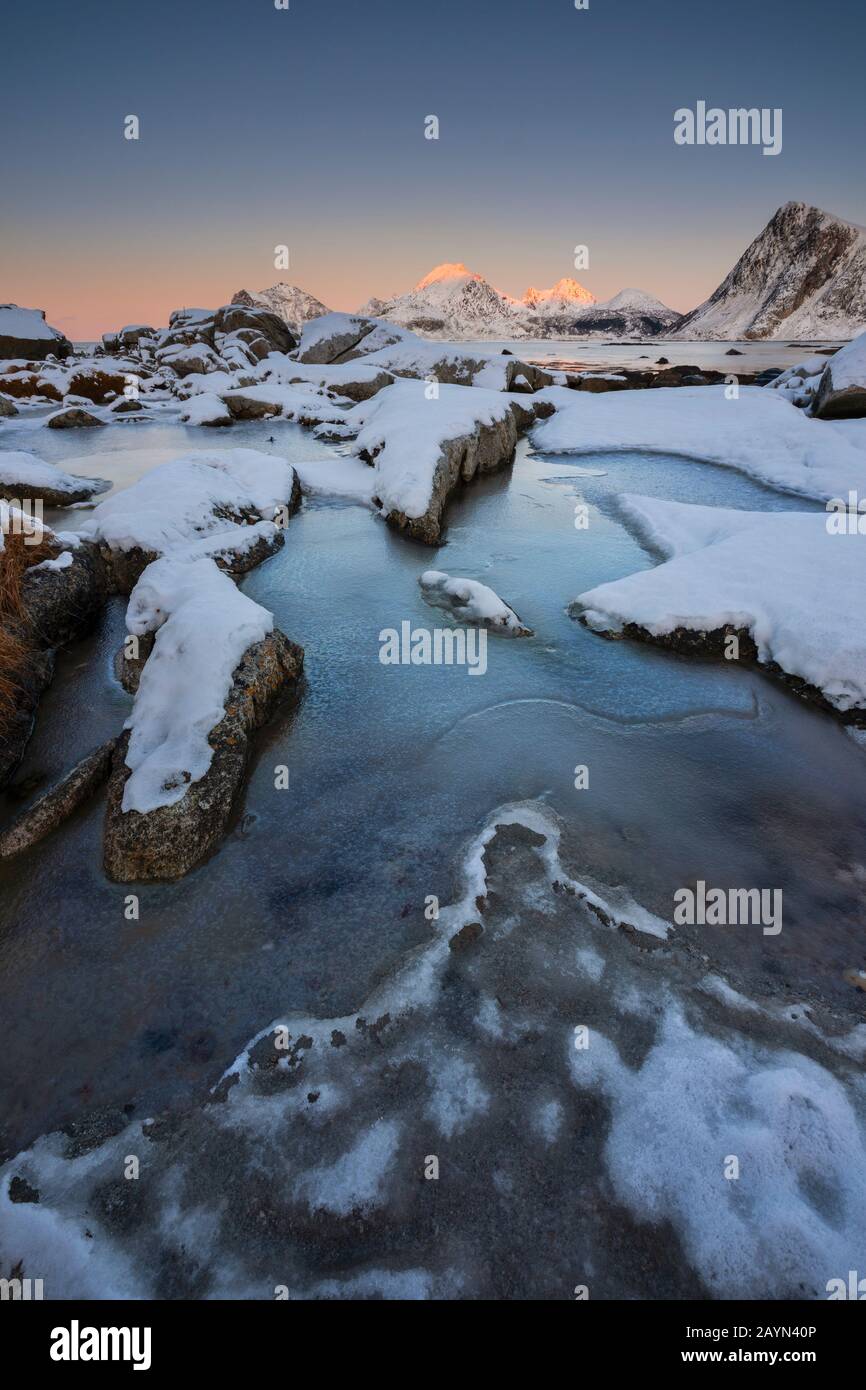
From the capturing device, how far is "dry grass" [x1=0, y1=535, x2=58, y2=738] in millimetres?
6266

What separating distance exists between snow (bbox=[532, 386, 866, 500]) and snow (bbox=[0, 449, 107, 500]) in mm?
14422

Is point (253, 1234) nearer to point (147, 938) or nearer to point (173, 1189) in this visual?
point (173, 1189)

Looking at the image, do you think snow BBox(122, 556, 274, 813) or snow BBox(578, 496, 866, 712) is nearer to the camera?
snow BBox(122, 556, 274, 813)

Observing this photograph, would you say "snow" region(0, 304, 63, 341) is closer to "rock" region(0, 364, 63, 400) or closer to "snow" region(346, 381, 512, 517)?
"rock" region(0, 364, 63, 400)

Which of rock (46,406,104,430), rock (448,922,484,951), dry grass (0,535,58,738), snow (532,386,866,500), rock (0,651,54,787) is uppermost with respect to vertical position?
rock (46,406,104,430)

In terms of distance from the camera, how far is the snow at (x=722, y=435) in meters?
16.0

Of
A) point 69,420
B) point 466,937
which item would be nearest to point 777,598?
point 466,937

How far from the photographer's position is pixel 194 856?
478 cm

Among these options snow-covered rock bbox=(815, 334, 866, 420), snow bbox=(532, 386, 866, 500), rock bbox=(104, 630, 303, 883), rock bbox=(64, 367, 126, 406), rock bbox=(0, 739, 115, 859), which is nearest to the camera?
rock bbox=(104, 630, 303, 883)

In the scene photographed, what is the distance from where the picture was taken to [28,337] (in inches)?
1924

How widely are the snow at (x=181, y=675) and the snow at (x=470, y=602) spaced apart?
10.2ft

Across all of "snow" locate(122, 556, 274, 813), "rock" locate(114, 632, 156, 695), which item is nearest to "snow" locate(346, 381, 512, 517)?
"snow" locate(122, 556, 274, 813)

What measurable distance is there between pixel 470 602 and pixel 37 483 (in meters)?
11.0
